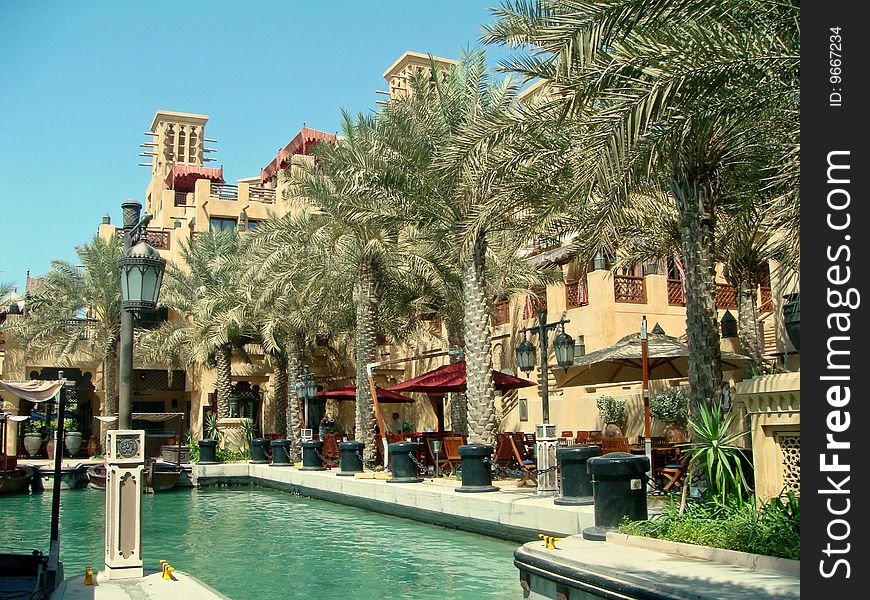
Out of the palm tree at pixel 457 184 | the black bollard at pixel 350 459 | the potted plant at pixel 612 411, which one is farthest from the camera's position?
the potted plant at pixel 612 411

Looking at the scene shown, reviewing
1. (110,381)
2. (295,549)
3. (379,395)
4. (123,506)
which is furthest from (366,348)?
(110,381)

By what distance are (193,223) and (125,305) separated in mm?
41299

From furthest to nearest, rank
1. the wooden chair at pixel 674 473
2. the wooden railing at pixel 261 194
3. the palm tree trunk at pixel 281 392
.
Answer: the wooden railing at pixel 261 194 → the palm tree trunk at pixel 281 392 → the wooden chair at pixel 674 473

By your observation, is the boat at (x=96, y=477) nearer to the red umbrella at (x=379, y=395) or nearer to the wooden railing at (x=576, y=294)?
the red umbrella at (x=379, y=395)

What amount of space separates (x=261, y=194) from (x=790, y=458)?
46131 mm

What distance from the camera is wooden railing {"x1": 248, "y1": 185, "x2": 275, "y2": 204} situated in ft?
166

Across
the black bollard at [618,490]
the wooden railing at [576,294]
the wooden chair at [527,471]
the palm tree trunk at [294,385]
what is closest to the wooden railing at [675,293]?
the wooden railing at [576,294]

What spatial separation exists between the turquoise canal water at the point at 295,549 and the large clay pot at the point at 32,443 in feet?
37.8

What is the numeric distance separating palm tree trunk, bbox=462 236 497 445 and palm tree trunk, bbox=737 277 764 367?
546cm

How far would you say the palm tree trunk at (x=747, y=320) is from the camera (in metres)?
18.5

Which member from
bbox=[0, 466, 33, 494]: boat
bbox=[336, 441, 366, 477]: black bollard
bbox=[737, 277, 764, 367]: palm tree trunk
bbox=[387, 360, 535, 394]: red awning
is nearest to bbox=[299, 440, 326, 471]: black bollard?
bbox=[336, 441, 366, 477]: black bollard

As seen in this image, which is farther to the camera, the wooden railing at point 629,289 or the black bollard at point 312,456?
the wooden railing at point 629,289

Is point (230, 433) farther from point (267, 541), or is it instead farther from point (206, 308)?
point (267, 541)

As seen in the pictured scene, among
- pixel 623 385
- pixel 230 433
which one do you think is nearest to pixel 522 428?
pixel 623 385
